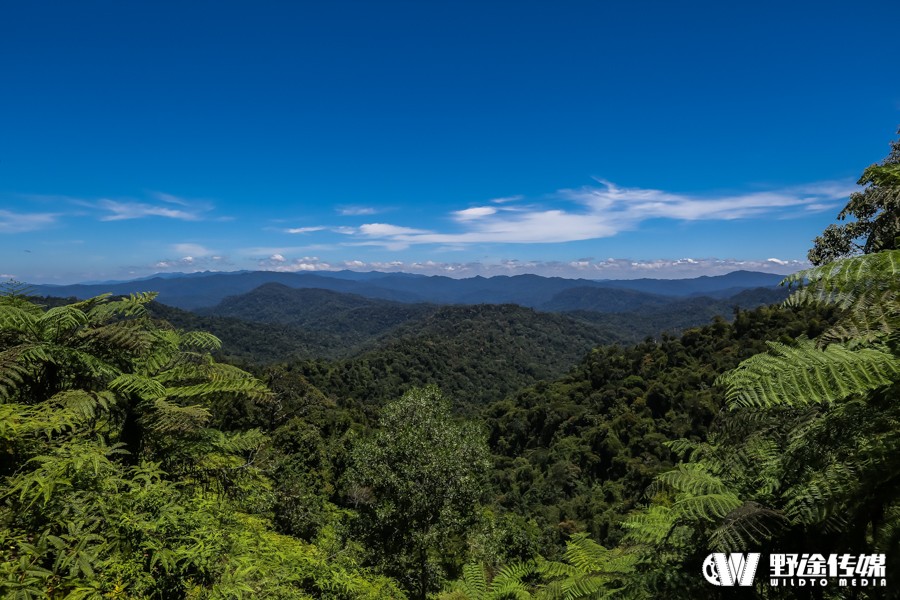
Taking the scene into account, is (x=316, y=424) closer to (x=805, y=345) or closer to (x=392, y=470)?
(x=392, y=470)

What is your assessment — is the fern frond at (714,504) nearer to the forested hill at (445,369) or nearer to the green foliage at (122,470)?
the green foliage at (122,470)

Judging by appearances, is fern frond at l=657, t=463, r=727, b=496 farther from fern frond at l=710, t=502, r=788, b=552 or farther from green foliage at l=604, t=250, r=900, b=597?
fern frond at l=710, t=502, r=788, b=552

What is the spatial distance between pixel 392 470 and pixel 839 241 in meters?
13.1

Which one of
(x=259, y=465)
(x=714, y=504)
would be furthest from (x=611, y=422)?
(x=714, y=504)

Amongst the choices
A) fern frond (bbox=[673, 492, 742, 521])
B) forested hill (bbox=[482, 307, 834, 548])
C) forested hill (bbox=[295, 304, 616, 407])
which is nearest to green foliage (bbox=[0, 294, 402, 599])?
fern frond (bbox=[673, 492, 742, 521])

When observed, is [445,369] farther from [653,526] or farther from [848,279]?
[848,279]

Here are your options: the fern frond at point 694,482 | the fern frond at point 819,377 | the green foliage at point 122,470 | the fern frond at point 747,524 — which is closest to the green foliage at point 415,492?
the green foliage at point 122,470

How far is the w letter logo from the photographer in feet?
10.7

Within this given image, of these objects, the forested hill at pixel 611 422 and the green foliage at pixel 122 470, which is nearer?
the green foliage at pixel 122 470

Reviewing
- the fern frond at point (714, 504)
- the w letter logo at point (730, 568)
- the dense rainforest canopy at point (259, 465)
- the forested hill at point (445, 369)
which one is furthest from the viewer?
the forested hill at point (445, 369)

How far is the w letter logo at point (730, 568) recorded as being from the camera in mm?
3252

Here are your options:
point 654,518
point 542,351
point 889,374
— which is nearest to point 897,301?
point 889,374

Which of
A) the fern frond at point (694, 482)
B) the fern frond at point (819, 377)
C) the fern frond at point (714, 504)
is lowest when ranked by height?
the fern frond at point (694, 482)

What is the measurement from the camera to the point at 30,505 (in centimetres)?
241
